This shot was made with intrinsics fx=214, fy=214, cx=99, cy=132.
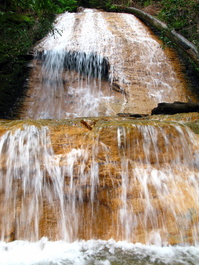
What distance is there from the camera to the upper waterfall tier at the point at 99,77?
7496 mm

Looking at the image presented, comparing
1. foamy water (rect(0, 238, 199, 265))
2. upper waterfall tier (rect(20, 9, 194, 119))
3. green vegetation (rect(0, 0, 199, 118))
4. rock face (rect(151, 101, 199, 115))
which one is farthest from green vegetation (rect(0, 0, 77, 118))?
foamy water (rect(0, 238, 199, 265))

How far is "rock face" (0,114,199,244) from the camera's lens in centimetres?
305

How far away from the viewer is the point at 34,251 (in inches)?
109

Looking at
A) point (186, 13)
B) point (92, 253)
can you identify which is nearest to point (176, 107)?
point (186, 13)

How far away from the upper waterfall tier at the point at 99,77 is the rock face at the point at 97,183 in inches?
148

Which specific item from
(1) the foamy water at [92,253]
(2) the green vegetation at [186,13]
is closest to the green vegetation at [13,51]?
(2) the green vegetation at [186,13]

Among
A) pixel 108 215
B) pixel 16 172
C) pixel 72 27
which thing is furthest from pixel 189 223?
pixel 72 27

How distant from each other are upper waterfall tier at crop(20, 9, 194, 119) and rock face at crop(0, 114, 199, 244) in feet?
12.3

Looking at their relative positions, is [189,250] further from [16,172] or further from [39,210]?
[16,172]

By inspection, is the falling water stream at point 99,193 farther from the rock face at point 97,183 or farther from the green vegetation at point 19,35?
the green vegetation at point 19,35

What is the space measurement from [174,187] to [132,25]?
10.6m

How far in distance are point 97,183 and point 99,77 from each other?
5816 millimetres

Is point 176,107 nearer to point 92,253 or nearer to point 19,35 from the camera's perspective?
point 92,253

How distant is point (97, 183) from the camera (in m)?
3.27
